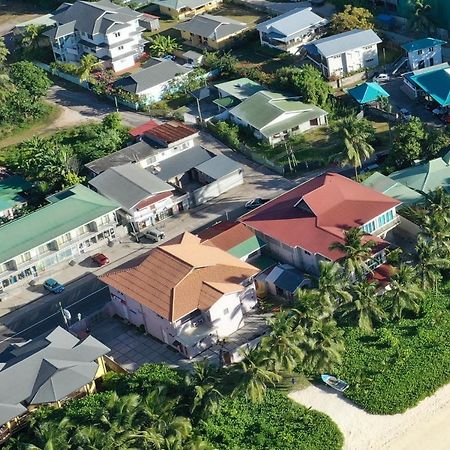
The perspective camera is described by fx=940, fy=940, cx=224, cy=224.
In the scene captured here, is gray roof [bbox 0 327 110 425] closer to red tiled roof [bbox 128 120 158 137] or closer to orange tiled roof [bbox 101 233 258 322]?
orange tiled roof [bbox 101 233 258 322]

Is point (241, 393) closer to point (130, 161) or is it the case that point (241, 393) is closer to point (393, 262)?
point (393, 262)

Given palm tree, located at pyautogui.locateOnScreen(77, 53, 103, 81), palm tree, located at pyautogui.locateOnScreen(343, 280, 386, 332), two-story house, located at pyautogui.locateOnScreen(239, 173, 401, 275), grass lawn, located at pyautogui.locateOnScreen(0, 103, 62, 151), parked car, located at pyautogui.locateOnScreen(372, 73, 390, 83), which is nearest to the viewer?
palm tree, located at pyautogui.locateOnScreen(343, 280, 386, 332)

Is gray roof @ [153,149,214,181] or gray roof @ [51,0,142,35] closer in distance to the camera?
gray roof @ [153,149,214,181]

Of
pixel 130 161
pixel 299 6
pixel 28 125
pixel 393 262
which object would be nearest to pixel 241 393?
pixel 393 262

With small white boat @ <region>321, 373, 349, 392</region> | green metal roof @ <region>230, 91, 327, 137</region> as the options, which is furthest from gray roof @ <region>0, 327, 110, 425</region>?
green metal roof @ <region>230, 91, 327, 137</region>

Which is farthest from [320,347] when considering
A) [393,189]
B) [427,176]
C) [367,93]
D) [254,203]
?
[367,93]
